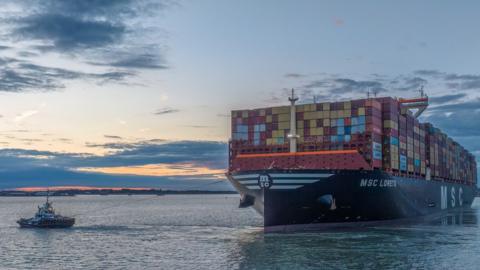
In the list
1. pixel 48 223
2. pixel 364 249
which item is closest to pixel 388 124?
pixel 364 249

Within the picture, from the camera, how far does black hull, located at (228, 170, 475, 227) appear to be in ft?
159

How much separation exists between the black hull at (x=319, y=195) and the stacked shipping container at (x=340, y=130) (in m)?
2.86

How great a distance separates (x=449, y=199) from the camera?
91375 mm

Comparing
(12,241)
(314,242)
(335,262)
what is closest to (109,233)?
(12,241)

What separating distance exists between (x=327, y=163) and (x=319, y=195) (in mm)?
6237

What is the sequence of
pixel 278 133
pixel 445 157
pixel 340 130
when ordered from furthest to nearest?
pixel 445 157 < pixel 278 133 < pixel 340 130

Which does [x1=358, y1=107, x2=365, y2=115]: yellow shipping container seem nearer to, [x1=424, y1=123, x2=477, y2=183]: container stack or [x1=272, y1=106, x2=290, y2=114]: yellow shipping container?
[x1=272, y1=106, x2=290, y2=114]: yellow shipping container

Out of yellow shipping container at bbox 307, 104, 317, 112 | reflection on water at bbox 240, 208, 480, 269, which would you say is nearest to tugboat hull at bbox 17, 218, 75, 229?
reflection on water at bbox 240, 208, 480, 269

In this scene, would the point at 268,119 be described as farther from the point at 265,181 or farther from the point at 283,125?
the point at 265,181

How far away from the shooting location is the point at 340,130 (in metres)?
56.0

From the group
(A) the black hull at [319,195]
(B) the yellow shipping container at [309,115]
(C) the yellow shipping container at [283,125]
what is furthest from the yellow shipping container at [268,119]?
(A) the black hull at [319,195]

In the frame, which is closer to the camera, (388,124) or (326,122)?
(326,122)

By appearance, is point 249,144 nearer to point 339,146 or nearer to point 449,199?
point 339,146

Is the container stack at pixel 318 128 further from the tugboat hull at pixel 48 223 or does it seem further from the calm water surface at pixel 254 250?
the tugboat hull at pixel 48 223
